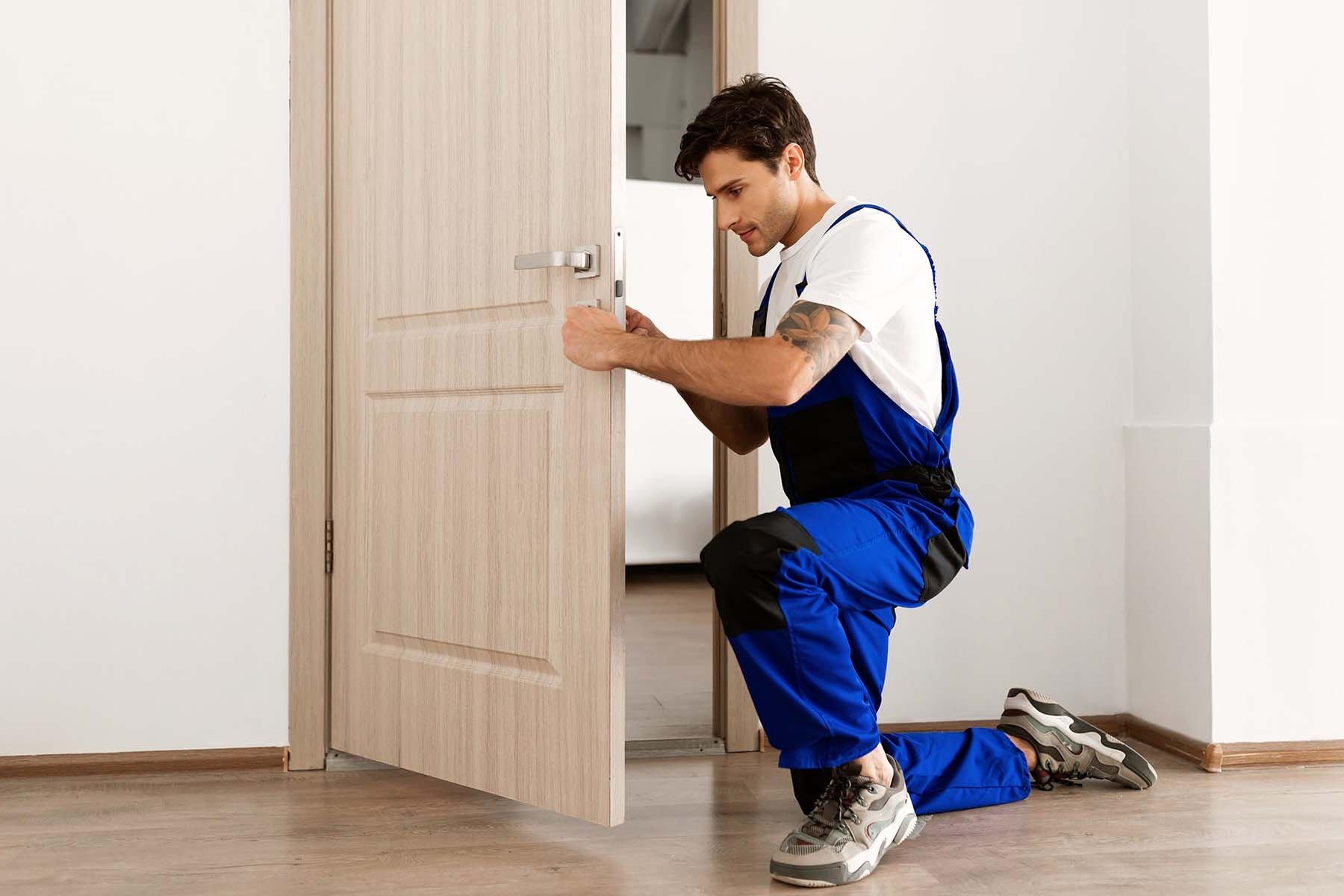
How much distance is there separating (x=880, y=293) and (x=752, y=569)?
486mm

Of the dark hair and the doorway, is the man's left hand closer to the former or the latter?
the dark hair

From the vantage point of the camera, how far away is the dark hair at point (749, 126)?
6.45ft

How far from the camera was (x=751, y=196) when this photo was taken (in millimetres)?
2020

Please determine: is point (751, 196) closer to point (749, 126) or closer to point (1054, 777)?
point (749, 126)

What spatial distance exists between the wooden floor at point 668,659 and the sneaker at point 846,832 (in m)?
0.81

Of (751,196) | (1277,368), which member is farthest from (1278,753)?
(751,196)

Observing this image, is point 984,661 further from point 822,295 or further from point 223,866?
point 223,866

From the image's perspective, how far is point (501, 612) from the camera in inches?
79.4

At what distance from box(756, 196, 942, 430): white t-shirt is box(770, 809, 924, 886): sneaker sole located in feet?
2.30

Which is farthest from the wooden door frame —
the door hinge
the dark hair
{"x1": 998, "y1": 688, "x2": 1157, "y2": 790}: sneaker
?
{"x1": 998, "y1": 688, "x2": 1157, "y2": 790}: sneaker

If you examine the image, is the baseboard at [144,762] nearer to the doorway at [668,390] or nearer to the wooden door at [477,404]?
the wooden door at [477,404]

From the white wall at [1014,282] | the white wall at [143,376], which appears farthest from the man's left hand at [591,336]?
the white wall at [1014,282]

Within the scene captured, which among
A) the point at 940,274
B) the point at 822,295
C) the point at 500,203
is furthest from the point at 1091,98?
the point at 500,203

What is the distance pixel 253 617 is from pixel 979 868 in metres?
1.53
